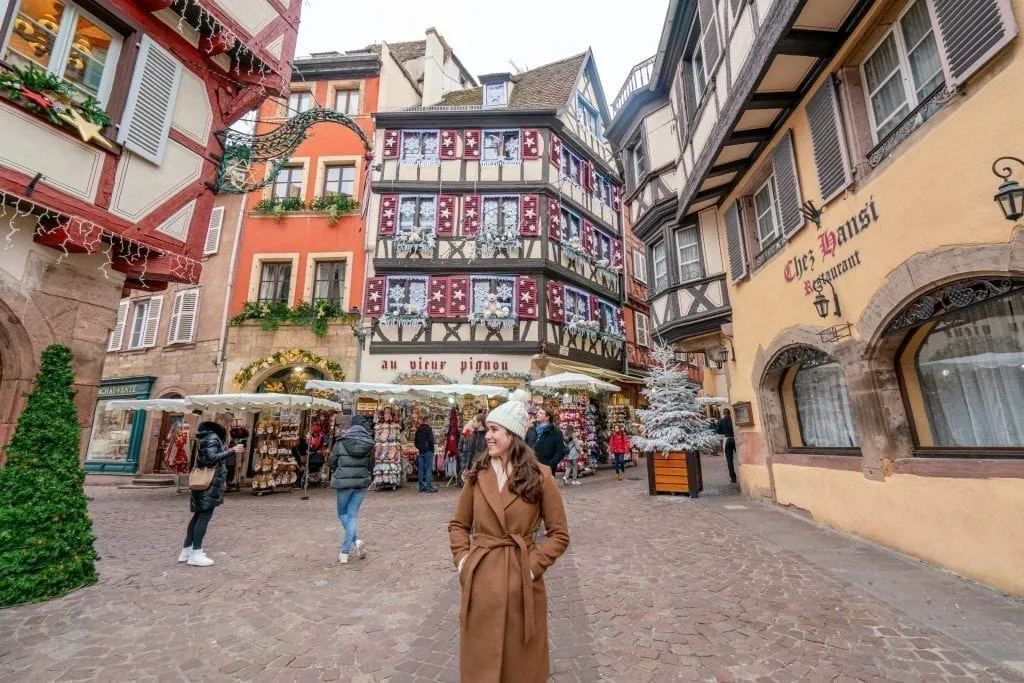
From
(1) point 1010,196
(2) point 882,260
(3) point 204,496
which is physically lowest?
(3) point 204,496

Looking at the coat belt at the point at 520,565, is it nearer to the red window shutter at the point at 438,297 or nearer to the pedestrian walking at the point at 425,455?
the pedestrian walking at the point at 425,455

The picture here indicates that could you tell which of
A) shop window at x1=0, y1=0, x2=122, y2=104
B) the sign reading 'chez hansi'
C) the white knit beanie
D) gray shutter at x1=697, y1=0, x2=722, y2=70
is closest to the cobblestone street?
the white knit beanie

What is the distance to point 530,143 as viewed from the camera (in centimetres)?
1666

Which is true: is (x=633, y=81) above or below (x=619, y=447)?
above

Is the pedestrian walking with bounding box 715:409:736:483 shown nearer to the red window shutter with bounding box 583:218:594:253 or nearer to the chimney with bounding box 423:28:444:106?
the red window shutter with bounding box 583:218:594:253

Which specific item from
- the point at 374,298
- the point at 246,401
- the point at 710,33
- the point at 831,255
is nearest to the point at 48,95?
the point at 246,401

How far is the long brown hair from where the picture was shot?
2334 mm

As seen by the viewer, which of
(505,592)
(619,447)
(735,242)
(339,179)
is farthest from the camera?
(339,179)

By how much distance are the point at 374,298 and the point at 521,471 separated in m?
13.7

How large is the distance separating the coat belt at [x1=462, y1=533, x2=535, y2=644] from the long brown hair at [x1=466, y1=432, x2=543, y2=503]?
207 mm

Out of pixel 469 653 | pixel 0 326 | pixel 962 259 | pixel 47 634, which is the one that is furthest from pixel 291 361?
pixel 962 259

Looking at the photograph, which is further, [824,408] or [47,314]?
[824,408]

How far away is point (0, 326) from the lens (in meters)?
4.58

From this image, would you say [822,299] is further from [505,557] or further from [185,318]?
[185,318]
